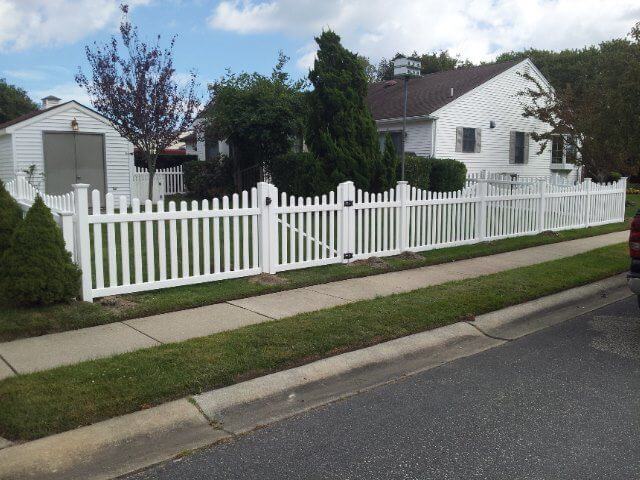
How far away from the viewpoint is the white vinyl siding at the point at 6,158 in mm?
18391

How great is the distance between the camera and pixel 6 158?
62.0ft

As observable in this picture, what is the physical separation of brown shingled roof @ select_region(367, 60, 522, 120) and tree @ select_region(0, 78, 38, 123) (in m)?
35.8

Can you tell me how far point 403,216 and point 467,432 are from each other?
626 cm

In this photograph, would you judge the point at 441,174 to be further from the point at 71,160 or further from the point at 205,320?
the point at 205,320

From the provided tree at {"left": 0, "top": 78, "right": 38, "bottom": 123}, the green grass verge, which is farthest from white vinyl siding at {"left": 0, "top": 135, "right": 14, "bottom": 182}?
tree at {"left": 0, "top": 78, "right": 38, "bottom": 123}

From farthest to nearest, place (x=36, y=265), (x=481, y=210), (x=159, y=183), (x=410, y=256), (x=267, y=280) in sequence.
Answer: (x=159, y=183) → (x=481, y=210) → (x=410, y=256) → (x=267, y=280) → (x=36, y=265)

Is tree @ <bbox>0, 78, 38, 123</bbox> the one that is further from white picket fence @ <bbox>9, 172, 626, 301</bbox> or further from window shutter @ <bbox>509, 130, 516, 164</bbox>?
white picket fence @ <bbox>9, 172, 626, 301</bbox>

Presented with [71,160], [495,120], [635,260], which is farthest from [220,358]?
[495,120]

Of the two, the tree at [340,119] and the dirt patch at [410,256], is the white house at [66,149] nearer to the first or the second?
the tree at [340,119]

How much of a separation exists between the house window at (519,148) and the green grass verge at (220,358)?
660 inches

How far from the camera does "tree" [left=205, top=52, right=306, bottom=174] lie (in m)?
18.6

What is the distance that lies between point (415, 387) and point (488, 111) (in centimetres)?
1937

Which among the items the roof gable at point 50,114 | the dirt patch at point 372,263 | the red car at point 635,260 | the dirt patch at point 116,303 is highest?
the roof gable at point 50,114

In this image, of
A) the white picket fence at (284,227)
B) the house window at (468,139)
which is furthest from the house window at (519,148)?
the white picket fence at (284,227)
